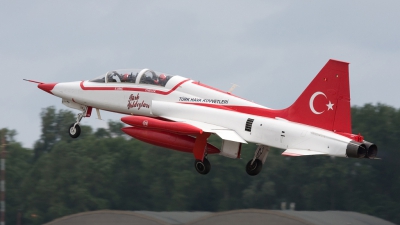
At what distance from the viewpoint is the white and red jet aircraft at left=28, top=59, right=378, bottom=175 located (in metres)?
25.8

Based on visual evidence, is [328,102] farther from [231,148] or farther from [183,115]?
[183,115]

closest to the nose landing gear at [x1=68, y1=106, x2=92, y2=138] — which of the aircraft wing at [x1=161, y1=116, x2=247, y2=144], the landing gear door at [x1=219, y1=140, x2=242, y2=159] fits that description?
the aircraft wing at [x1=161, y1=116, x2=247, y2=144]

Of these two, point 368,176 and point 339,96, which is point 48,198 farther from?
point 339,96

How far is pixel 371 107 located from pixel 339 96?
2329 inches

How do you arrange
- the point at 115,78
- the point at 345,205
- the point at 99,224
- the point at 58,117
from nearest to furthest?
the point at 115,78
the point at 99,224
the point at 345,205
the point at 58,117

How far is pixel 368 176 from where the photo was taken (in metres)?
79.8

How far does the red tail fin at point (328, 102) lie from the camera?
25828 mm

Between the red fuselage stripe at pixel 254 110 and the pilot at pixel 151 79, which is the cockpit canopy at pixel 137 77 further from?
the red fuselage stripe at pixel 254 110

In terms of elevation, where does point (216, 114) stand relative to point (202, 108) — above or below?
below

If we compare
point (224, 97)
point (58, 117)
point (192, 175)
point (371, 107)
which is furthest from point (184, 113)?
point (58, 117)

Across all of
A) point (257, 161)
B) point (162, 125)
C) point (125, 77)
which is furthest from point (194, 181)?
point (162, 125)

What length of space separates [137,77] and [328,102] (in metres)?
→ 7.35

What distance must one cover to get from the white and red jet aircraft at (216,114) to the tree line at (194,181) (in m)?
47.1

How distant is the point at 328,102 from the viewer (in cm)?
2611
